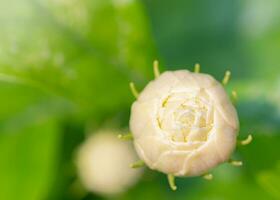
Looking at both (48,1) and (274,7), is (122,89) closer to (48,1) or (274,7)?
(48,1)

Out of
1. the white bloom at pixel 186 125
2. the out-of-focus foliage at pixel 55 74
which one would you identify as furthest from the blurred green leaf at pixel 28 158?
the white bloom at pixel 186 125

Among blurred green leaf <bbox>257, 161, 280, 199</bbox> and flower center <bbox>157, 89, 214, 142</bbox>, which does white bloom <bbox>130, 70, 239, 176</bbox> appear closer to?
flower center <bbox>157, 89, 214, 142</bbox>

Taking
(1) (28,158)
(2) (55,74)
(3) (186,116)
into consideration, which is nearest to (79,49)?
(2) (55,74)

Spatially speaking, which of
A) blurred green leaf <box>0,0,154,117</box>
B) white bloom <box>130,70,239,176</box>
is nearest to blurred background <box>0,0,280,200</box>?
blurred green leaf <box>0,0,154,117</box>

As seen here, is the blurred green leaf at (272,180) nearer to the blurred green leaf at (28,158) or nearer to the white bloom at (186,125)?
the white bloom at (186,125)

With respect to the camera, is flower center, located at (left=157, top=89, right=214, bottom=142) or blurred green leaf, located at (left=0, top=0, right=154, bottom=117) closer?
flower center, located at (left=157, top=89, right=214, bottom=142)

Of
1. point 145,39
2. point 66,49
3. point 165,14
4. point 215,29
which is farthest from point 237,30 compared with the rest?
point 66,49
